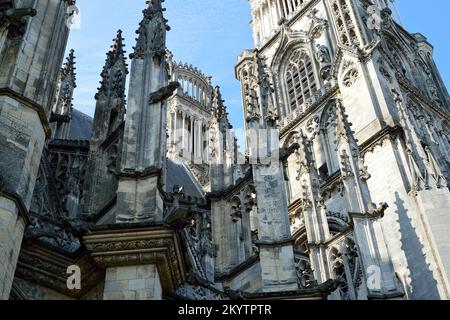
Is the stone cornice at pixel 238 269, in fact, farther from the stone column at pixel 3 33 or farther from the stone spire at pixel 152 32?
the stone column at pixel 3 33

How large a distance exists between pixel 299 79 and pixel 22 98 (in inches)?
984

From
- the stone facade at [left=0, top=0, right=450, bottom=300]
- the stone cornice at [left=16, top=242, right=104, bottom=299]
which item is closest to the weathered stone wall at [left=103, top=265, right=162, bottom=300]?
the stone facade at [left=0, top=0, right=450, bottom=300]

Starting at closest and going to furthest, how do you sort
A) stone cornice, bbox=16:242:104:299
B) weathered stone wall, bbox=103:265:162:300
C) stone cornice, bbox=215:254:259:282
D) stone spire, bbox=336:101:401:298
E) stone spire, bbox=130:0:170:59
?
weathered stone wall, bbox=103:265:162:300 → stone cornice, bbox=16:242:104:299 → stone spire, bbox=130:0:170:59 → stone spire, bbox=336:101:401:298 → stone cornice, bbox=215:254:259:282

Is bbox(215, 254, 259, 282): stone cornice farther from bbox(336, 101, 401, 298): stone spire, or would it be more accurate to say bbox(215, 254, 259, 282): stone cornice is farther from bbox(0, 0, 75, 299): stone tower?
bbox(0, 0, 75, 299): stone tower

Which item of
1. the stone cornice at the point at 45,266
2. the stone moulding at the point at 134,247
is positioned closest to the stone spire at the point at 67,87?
the stone cornice at the point at 45,266

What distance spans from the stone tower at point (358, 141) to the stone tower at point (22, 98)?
17.7ft

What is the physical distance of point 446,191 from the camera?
696 inches

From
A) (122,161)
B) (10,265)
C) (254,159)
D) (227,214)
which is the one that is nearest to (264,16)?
(227,214)

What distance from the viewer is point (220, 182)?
17.3 metres

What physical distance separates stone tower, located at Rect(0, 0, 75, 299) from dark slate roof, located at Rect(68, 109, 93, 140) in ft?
40.6

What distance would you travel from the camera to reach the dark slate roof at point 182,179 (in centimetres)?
2623

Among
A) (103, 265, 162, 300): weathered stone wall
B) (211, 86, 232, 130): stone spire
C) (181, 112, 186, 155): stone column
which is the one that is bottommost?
(103, 265, 162, 300): weathered stone wall

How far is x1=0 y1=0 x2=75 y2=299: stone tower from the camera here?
7.27 meters

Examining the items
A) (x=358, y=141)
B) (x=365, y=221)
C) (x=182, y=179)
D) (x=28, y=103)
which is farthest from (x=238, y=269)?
(x=182, y=179)
